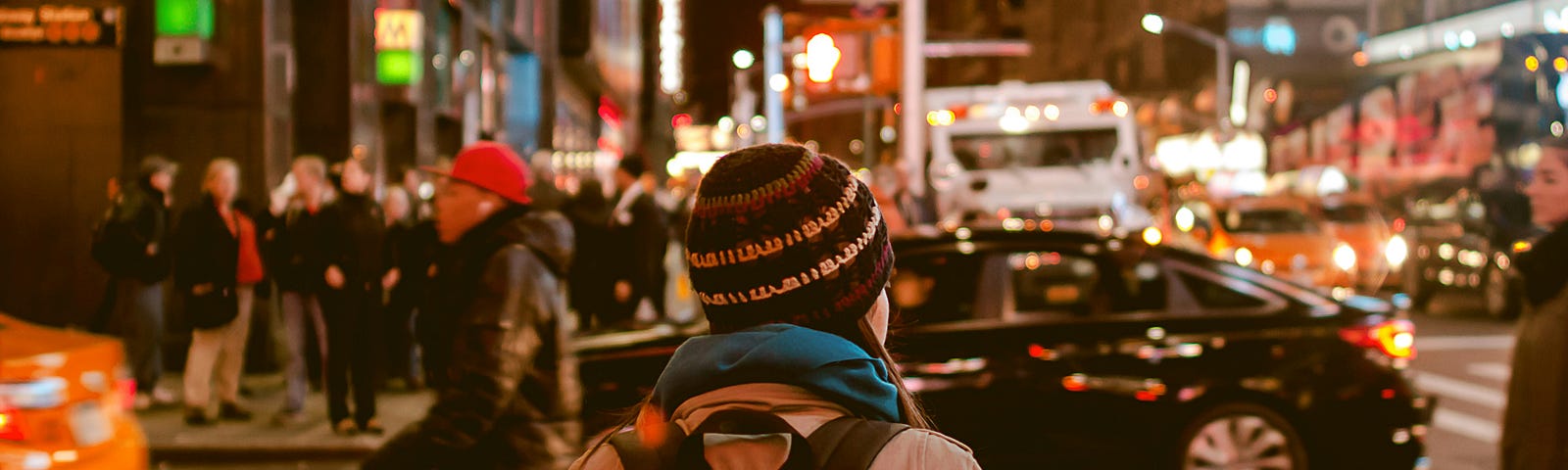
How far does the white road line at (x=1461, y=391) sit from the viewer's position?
12953mm

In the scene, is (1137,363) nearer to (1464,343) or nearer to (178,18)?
(178,18)

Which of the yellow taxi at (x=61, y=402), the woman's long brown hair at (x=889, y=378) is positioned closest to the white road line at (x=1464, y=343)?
the yellow taxi at (x=61, y=402)

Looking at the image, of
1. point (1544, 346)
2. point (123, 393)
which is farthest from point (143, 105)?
point (1544, 346)

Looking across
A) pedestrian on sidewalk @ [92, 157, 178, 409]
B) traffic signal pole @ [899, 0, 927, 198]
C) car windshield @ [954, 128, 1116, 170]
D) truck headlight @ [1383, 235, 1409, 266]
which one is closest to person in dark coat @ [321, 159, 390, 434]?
pedestrian on sidewalk @ [92, 157, 178, 409]

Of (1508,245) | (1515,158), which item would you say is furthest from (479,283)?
(1515,158)

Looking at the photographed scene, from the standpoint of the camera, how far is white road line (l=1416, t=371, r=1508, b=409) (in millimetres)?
12953

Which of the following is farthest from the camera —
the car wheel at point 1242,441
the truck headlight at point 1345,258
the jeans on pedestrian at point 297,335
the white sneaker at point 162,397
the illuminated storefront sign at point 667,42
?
the illuminated storefront sign at point 667,42

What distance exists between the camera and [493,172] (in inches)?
195

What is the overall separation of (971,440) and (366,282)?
530cm

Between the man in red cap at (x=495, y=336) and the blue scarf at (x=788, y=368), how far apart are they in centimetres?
273

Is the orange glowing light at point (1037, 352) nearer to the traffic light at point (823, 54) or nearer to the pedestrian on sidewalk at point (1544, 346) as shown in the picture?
the pedestrian on sidewalk at point (1544, 346)

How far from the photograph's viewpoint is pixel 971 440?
289 inches

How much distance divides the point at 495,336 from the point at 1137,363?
3866 millimetres

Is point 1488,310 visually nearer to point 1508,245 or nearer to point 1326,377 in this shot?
point 1508,245
